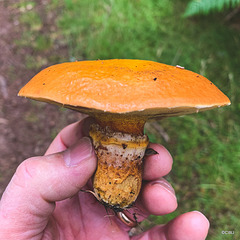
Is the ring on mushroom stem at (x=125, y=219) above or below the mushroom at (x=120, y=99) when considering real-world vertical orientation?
below

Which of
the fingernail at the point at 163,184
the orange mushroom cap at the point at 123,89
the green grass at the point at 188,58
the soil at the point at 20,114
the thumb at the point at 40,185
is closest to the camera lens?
the orange mushroom cap at the point at 123,89

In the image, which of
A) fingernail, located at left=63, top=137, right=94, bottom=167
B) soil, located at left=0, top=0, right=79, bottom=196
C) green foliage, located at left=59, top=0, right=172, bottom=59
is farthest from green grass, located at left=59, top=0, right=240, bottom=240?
fingernail, located at left=63, top=137, right=94, bottom=167

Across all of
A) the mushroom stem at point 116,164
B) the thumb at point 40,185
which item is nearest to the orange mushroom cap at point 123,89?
the mushroom stem at point 116,164

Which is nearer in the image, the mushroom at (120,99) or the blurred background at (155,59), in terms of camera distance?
the mushroom at (120,99)

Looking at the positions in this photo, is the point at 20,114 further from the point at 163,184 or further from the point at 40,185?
the point at 163,184

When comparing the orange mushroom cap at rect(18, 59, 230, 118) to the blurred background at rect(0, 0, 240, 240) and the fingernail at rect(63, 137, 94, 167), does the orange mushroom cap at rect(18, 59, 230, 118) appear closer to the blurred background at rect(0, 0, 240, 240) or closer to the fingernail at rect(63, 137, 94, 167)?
the fingernail at rect(63, 137, 94, 167)

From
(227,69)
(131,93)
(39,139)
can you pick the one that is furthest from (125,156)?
(227,69)

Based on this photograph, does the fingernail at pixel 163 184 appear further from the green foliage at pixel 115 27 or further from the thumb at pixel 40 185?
the green foliage at pixel 115 27
